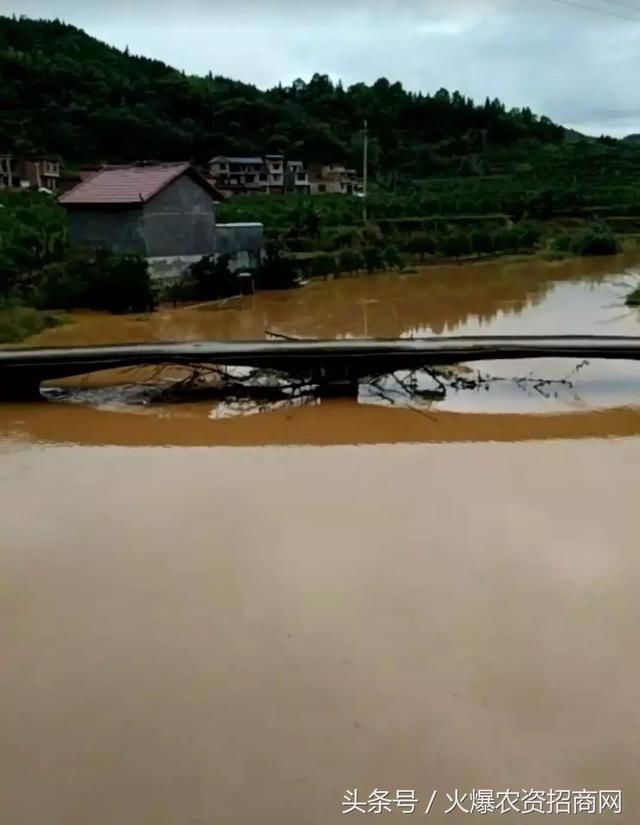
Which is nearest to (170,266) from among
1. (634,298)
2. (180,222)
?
(180,222)

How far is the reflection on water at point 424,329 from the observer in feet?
28.1

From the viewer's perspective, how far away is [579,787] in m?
3.25

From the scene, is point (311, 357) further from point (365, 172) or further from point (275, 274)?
point (365, 172)

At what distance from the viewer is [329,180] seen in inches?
1561

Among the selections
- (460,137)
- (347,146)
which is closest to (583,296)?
(347,146)

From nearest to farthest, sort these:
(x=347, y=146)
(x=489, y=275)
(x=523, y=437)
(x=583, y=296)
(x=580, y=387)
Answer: (x=523, y=437) → (x=580, y=387) → (x=583, y=296) → (x=489, y=275) → (x=347, y=146)

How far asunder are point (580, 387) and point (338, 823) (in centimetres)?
711

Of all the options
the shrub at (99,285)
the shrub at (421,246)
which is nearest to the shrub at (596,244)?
the shrub at (421,246)

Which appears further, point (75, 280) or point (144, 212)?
point (144, 212)

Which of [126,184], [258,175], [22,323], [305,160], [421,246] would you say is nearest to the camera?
[22,323]

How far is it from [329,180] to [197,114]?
6271 millimetres

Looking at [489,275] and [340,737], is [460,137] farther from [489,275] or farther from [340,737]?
[340,737]

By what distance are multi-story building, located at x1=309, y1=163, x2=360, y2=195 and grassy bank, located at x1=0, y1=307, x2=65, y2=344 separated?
2649cm

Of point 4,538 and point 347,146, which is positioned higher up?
point 347,146
